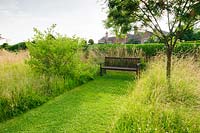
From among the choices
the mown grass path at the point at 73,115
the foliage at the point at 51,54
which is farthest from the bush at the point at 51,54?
the mown grass path at the point at 73,115

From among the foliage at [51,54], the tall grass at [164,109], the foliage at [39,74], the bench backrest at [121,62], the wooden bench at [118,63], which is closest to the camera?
the tall grass at [164,109]

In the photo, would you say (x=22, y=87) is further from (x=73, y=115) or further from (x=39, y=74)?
(x=73, y=115)

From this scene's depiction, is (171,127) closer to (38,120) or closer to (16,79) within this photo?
(38,120)

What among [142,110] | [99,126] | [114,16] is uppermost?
[114,16]

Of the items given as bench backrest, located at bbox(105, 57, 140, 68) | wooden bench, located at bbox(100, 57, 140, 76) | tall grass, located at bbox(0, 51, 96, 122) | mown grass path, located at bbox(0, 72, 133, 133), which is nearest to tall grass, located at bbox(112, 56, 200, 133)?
mown grass path, located at bbox(0, 72, 133, 133)

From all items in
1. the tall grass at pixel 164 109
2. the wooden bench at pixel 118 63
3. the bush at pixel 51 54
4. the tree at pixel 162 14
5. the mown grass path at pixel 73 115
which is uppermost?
the tree at pixel 162 14

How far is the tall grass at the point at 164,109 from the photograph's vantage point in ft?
12.8

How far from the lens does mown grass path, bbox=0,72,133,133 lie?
4.54 metres

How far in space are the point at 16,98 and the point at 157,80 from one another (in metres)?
3.30

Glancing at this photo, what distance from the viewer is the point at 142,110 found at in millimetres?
4238

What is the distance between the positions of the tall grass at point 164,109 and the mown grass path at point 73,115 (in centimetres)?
49

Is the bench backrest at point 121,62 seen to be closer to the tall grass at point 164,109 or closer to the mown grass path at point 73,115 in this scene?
the mown grass path at point 73,115

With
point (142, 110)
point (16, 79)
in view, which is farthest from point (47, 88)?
point (142, 110)

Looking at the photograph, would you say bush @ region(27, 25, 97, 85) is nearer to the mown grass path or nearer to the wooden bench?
the mown grass path
